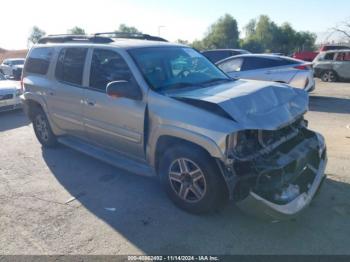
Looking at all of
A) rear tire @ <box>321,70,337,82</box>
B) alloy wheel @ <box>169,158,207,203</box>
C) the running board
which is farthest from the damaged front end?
rear tire @ <box>321,70,337,82</box>

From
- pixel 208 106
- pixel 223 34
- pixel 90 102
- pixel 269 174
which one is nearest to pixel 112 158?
pixel 90 102

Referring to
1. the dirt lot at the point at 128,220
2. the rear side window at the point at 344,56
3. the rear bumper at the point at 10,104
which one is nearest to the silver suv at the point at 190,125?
the dirt lot at the point at 128,220

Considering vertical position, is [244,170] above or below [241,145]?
below

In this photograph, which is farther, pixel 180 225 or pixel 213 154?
pixel 180 225

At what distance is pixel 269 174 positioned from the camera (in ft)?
11.4

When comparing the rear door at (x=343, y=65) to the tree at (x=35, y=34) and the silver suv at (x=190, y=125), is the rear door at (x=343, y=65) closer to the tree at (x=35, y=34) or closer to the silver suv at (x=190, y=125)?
the silver suv at (x=190, y=125)

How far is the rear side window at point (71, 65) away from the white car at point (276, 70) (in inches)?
241

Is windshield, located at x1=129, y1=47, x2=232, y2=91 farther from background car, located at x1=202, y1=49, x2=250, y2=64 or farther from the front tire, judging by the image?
background car, located at x1=202, y1=49, x2=250, y2=64

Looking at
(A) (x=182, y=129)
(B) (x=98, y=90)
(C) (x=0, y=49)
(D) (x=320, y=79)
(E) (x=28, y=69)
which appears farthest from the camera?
(C) (x=0, y=49)

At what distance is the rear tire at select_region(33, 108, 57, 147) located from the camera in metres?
6.41

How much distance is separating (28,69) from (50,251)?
4.18 metres

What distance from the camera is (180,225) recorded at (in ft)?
12.6

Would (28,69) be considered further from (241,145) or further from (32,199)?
(241,145)

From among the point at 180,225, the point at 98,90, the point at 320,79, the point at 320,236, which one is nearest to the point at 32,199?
the point at 98,90
